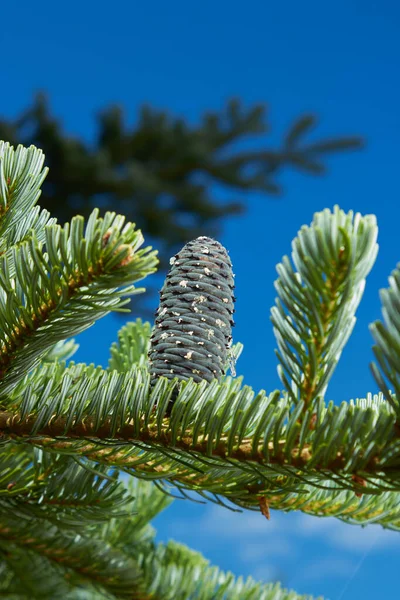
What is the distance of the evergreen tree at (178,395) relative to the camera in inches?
17.2

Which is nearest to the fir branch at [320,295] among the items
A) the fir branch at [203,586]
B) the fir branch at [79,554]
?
the fir branch at [79,554]

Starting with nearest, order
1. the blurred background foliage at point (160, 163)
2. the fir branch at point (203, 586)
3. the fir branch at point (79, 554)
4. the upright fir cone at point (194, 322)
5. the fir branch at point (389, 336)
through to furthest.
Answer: the fir branch at point (389, 336) < the upright fir cone at point (194, 322) < the fir branch at point (79, 554) < the fir branch at point (203, 586) < the blurred background foliage at point (160, 163)

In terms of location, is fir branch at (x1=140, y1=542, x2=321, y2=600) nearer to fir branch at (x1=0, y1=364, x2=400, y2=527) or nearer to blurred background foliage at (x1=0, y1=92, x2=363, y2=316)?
fir branch at (x1=0, y1=364, x2=400, y2=527)

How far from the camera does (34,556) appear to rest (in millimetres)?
930

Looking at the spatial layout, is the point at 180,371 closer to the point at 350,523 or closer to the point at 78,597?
the point at 350,523

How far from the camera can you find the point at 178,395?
54cm

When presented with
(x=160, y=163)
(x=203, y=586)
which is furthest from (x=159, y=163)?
(x=203, y=586)

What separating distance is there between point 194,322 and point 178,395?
3.7 inches

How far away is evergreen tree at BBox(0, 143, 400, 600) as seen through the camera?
437mm

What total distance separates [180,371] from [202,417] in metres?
0.11

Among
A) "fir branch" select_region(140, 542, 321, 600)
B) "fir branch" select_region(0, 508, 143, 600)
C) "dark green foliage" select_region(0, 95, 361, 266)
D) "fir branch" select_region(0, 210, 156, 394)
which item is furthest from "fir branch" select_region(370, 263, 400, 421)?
"dark green foliage" select_region(0, 95, 361, 266)

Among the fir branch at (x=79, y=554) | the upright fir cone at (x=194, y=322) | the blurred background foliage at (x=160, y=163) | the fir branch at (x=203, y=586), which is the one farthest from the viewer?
the blurred background foliage at (x=160, y=163)

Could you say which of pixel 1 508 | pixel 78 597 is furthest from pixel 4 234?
pixel 78 597

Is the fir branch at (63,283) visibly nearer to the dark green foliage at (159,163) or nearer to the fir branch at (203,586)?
the fir branch at (203,586)
